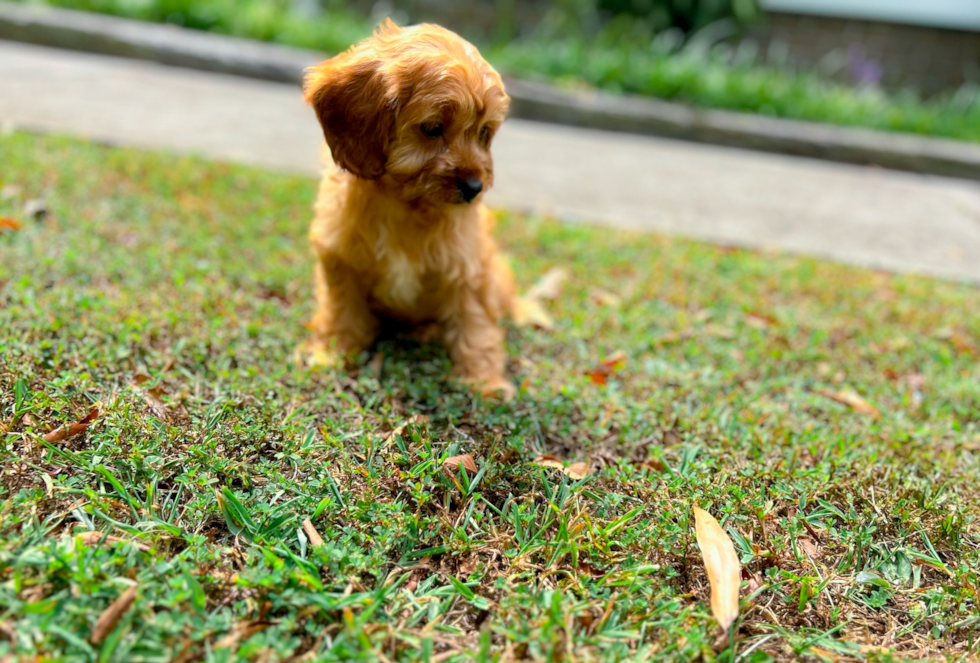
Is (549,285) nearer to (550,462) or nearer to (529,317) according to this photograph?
(529,317)

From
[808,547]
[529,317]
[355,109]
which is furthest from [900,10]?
[808,547]

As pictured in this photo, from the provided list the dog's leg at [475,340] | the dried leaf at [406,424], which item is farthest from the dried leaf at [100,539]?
the dog's leg at [475,340]

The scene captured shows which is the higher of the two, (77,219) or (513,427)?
(77,219)

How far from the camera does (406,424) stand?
236 centimetres

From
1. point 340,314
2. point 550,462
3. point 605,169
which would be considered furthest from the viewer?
point 605,169

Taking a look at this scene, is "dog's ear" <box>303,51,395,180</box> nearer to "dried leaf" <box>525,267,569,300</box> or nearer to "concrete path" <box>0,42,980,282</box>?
"dried leaf" <box>525,267,569,300</box>

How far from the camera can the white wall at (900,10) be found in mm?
9297

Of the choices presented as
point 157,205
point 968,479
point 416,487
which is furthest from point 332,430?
point 157,205

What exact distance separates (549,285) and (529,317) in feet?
1.56

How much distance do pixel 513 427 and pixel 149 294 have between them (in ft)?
5.59

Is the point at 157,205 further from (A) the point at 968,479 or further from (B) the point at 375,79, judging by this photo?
(A) the point at 968,479

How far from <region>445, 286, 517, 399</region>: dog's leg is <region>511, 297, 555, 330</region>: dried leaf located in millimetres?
416

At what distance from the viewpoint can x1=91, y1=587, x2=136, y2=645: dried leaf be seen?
150 centimetres

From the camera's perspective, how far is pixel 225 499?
6.28 feet
